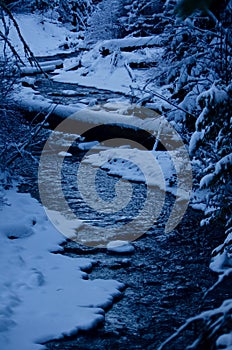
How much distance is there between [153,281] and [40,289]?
4.49ft

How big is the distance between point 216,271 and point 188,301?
2.59ft

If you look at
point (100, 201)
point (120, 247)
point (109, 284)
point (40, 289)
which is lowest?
point (100, 201)

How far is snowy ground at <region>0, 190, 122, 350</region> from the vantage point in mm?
4410

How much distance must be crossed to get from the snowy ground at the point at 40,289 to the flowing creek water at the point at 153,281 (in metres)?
0.16

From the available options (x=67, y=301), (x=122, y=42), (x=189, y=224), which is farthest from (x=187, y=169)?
(x=122, y=42)

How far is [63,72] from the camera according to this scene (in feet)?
77.1

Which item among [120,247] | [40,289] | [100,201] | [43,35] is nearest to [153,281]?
[120,247]

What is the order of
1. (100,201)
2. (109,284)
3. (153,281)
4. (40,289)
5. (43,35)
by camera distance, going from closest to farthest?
(40,289)
(109,284)
(153,281)
(100,201)
(43,35)

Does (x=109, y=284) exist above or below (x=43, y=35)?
above

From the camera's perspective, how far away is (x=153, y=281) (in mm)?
5625

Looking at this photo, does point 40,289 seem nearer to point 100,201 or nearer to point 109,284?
point 109,284

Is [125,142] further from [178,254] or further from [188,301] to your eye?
[188,301]

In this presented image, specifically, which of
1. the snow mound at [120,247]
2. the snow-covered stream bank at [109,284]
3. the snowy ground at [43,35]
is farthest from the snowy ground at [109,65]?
the snow mound at [120,247]

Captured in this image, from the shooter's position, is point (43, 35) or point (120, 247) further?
point (43, 35)
